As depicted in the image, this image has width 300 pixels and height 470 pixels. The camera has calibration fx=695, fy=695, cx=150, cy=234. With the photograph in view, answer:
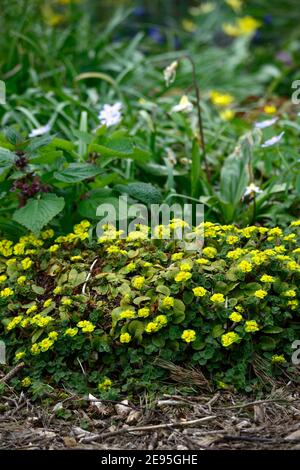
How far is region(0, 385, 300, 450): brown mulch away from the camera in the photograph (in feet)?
6.70

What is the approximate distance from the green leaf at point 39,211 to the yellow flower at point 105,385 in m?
0.61

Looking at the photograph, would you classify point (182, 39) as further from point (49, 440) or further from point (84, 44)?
point (49, 440)

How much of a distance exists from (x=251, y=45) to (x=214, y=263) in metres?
4.14

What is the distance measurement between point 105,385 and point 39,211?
2.36ft

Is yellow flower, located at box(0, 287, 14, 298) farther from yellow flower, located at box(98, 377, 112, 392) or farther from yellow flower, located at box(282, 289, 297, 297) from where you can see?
yellow flower, located at box(282, 289, 297, 297)

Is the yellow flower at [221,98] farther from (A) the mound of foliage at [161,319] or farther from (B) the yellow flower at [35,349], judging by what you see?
(B) the yellow flower at [35,349]

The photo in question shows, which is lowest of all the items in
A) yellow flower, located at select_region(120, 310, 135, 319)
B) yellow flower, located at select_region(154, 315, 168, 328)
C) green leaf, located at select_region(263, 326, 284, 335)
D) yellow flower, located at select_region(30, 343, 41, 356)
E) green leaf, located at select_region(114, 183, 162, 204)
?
yellow flower, located at select_region(30, 343, 41, 356)

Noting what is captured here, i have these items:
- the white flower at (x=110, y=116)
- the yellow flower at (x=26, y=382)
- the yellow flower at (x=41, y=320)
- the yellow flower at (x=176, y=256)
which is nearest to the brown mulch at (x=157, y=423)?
the yellow flower at (x=26, y=382)

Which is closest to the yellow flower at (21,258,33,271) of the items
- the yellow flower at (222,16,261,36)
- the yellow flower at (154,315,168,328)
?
the yellow flower at (154,315,168,328)

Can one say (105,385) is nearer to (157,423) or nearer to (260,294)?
(157,423)

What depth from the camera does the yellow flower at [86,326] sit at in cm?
229

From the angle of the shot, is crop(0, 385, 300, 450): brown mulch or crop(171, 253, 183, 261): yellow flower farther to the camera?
crop(171, 253, 183, 261): yellow flower

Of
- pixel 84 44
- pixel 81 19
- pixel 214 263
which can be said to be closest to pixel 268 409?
pixel 214 263

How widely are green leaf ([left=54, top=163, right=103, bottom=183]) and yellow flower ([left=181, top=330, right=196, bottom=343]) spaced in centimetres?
77
